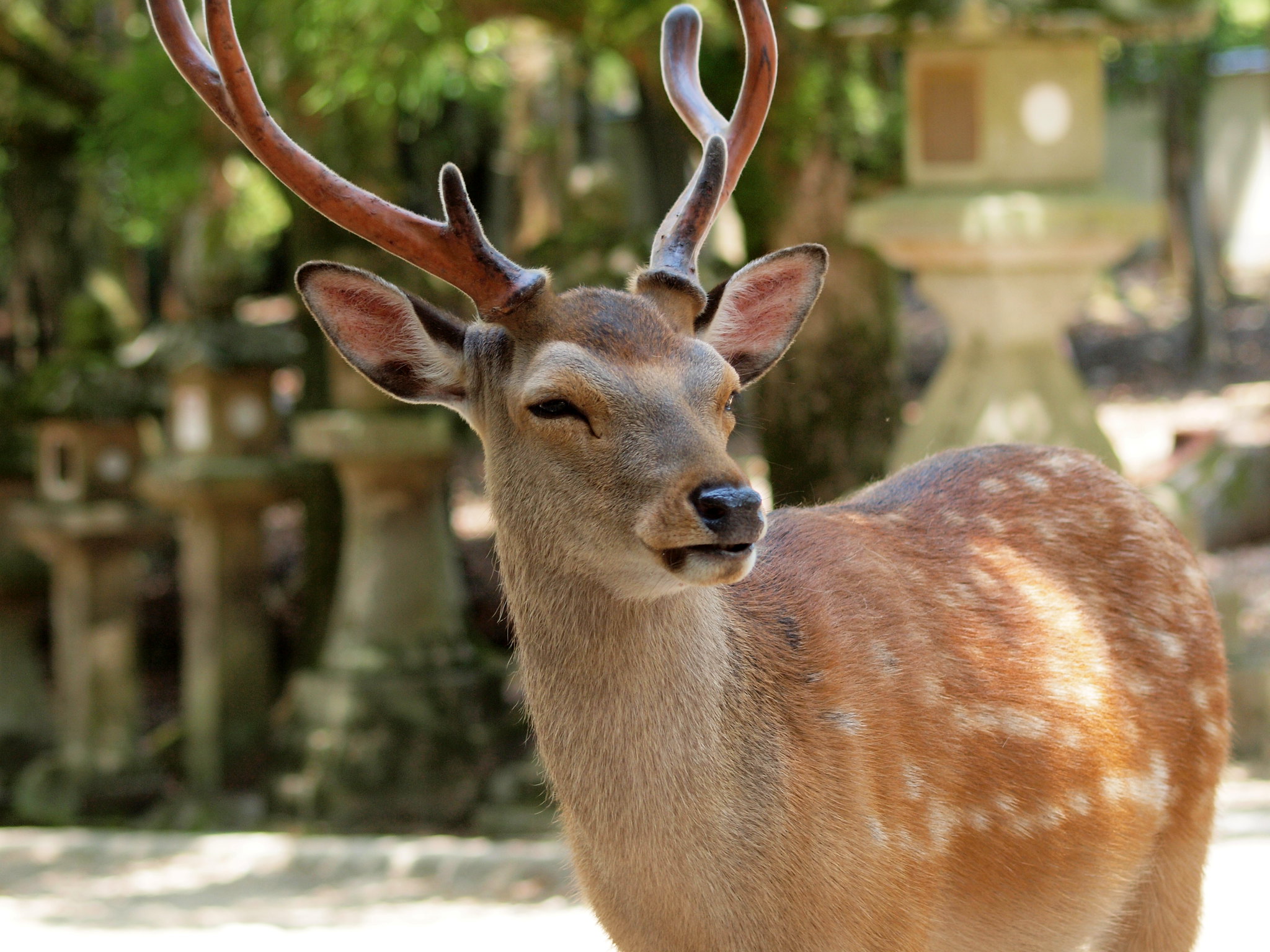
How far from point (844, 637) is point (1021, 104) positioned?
4725 millimetres

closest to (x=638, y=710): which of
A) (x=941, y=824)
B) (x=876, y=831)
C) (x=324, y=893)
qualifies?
(x=876, y=831)

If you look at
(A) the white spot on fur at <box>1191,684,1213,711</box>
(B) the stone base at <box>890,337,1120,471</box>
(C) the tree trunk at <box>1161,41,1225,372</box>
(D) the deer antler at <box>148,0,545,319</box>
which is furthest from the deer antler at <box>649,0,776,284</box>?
(C) the tree trunk at <box>1161,41,1225,372</box>

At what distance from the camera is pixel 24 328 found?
544 inches

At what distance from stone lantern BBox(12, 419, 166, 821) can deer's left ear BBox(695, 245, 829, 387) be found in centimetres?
743

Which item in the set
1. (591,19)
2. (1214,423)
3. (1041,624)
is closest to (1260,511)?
(1214,423)

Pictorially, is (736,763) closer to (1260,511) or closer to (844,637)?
(844,637)

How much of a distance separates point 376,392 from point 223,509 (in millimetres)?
1464

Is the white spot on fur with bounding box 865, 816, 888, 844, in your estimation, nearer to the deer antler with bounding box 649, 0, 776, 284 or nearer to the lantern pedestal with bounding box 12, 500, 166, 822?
the deer antler with bounding box 649, 0, 776, 284

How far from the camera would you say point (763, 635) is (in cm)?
278

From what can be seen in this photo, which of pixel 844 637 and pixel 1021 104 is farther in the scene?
pixel 1021 104

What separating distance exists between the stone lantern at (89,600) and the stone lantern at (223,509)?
0.38 m

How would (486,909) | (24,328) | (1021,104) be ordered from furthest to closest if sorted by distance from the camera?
1. (24,328)
2. (1021,104)
3. (486,909)

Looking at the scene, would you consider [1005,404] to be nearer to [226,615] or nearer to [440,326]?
[440,326]

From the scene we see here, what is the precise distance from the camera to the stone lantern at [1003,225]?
673cm
